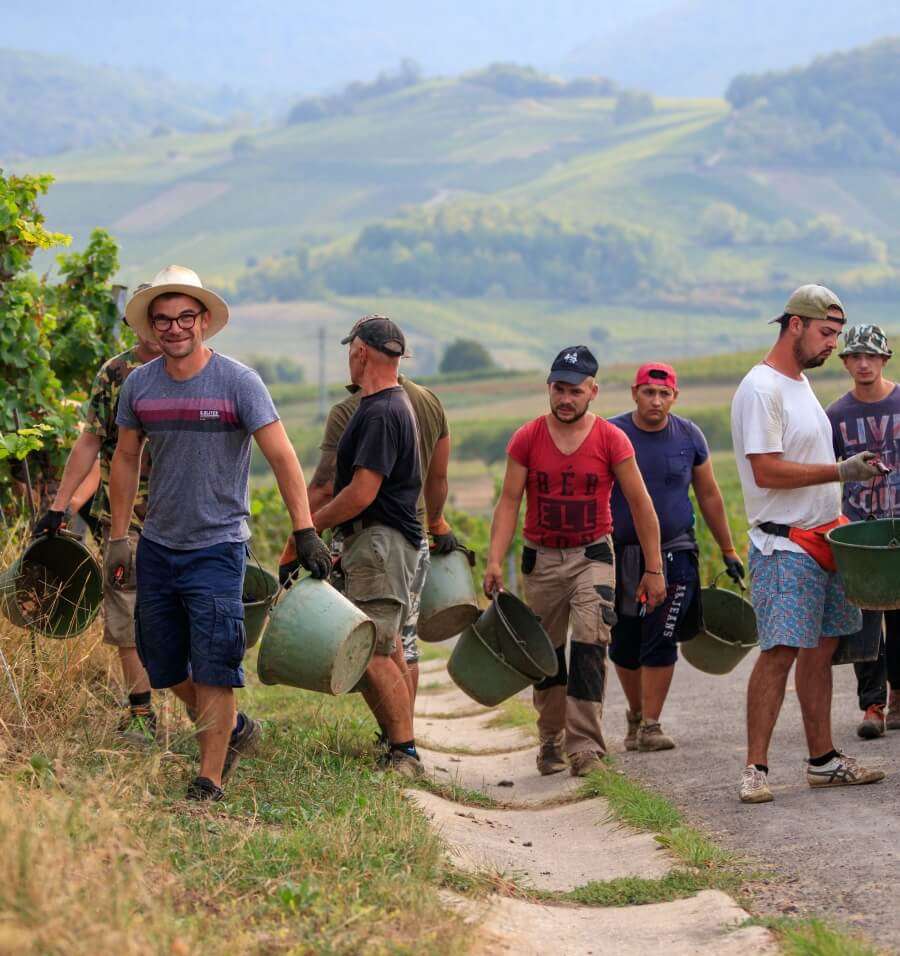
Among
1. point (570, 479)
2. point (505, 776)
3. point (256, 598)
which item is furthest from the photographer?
point (505, 776)

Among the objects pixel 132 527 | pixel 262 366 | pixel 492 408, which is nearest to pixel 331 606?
pixel 132 527

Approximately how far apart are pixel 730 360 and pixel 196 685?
66.4 meters

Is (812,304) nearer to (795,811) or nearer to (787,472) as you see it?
(787,472)

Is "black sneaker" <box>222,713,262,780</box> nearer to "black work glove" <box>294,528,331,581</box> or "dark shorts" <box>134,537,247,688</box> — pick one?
"dark shorts" <box>134,537,247,688</box>

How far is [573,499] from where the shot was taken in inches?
310

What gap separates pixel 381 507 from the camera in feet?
23.3

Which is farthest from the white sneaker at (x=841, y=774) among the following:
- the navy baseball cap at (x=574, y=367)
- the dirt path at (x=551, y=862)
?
the navy baseball cap at (x=574, y=367)

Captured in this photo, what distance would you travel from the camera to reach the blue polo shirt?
8562mm

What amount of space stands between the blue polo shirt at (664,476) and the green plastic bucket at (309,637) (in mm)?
2531

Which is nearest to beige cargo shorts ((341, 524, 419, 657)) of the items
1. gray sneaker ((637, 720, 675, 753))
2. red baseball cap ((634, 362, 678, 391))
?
red baseball cap ((634, 362, 678, 391))

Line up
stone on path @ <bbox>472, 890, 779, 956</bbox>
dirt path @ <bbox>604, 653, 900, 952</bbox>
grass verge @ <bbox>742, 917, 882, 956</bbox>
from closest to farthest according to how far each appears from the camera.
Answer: grass verge @ <bbox>742, 917, 882, 956</bbox>, stone on path @ <bbox>472, 890, 779, 956</bbox>, dirt path @ <bbox>604, 653, 900, 952</bbox>

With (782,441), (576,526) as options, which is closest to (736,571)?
(576,526)

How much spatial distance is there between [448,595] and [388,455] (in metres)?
1.44

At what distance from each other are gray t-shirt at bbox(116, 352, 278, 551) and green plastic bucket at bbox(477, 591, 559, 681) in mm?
2218
